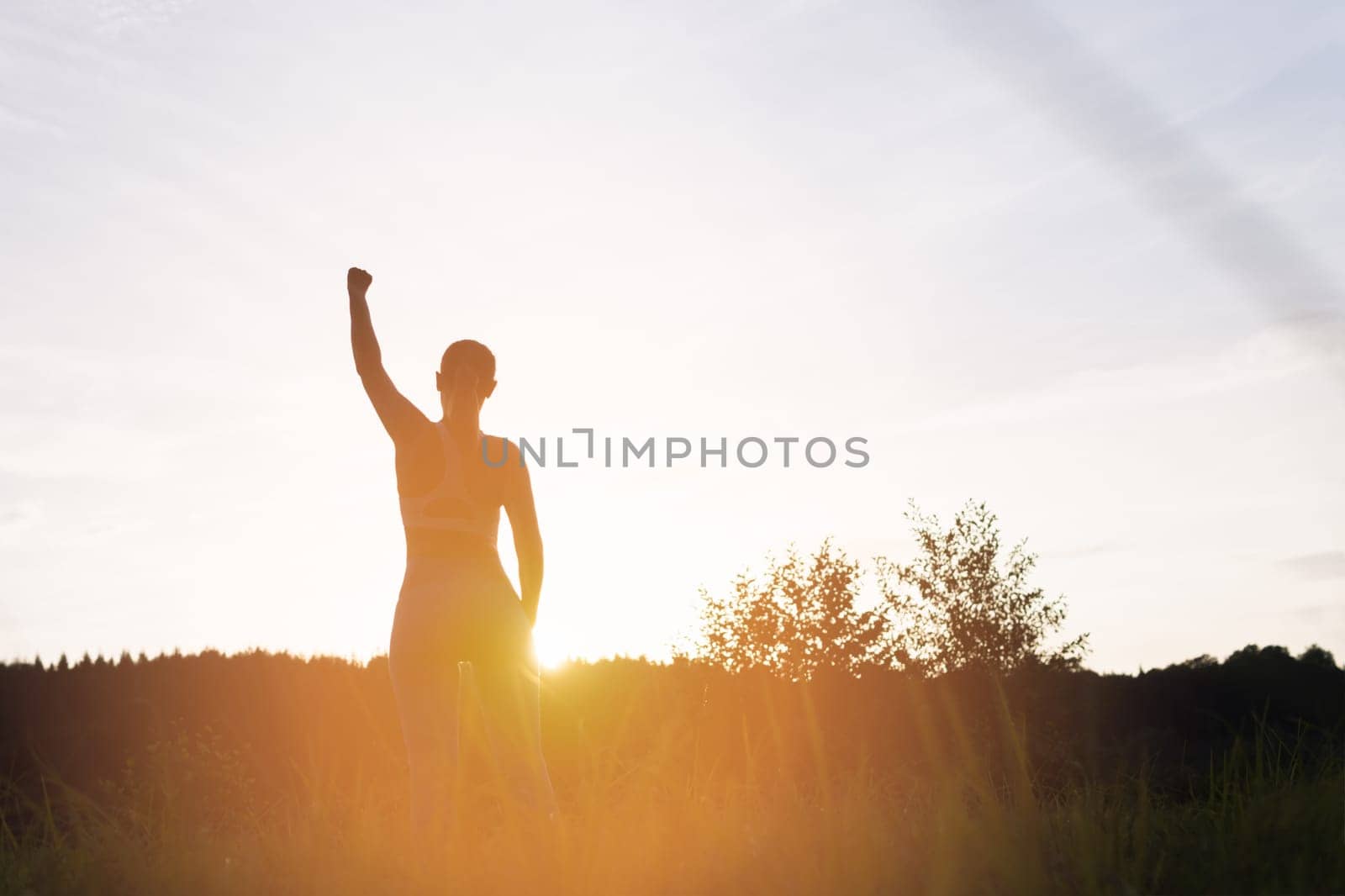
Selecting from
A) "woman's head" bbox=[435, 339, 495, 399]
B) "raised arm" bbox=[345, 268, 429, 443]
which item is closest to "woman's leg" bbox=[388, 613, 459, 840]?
"raised arm" bbox=[345, 268, 429, 443]

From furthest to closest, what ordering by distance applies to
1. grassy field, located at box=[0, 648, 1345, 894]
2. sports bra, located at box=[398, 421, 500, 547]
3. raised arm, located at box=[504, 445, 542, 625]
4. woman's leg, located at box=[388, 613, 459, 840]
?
raised arm, located at box=[504, 445, 542, 625] < sports bra, located at box=[398, 421, 500, 547] < woman's leg, located at box=[388, 613, 459, 840] < grassy field, located at box=[0, 648, 1345, 894]

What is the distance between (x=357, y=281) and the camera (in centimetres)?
678

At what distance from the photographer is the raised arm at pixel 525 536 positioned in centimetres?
698

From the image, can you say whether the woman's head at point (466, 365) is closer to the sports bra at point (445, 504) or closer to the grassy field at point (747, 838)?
the sports bra at point (445, 504)

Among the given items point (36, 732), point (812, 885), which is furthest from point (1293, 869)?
point (36, 732)

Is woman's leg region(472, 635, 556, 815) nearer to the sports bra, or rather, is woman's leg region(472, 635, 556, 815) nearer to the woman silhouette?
the woman silhouette

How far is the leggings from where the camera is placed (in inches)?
257

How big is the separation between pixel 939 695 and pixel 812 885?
77.3 ft

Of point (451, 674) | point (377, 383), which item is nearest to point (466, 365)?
point (377, 383)

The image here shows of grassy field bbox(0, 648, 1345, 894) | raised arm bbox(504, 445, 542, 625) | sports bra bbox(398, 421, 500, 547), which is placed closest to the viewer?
grassy field bbox(0, 648, 1345, 894)

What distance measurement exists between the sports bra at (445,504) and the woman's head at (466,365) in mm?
281

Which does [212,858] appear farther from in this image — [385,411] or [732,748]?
[732,748]

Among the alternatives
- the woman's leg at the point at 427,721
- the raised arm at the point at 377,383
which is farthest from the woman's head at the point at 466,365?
the woman's leg at the point at 427,721

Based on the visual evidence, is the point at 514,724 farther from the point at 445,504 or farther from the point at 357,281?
the point at 357,281
